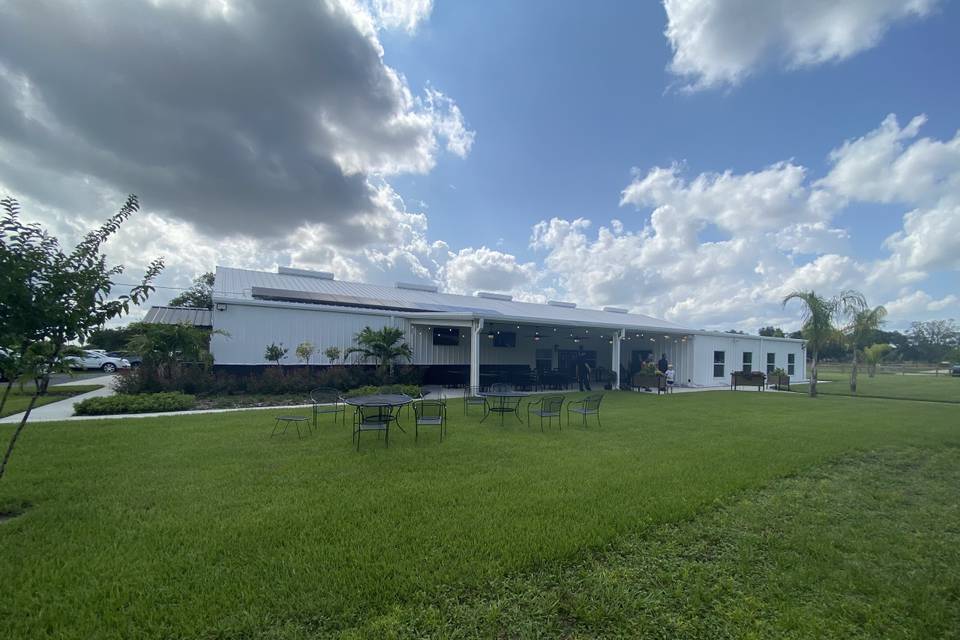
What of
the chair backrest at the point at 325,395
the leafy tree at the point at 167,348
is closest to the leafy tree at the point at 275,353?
the leafy tree at the point at 167,348

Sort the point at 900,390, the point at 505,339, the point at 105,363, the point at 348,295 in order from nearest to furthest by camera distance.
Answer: the point at 348,295 < the point at 505,339 < the point at 900,390 < the point at 105,363

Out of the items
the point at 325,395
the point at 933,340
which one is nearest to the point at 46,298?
the point at 325,395

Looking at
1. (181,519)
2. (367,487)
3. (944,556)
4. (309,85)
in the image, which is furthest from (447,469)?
(309,85)

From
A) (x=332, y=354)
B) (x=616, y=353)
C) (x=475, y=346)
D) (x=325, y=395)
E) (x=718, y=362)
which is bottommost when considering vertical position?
(x=325, y=395)

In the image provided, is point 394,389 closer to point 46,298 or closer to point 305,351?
point 305,351

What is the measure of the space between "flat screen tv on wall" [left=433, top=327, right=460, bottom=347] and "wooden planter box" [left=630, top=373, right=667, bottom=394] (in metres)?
8.69

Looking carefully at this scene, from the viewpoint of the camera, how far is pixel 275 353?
13148mm

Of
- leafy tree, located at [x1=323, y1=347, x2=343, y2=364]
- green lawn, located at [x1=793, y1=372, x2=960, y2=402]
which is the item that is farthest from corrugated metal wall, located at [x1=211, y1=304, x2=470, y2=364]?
green lawn, located at [x1=793, y1=372, x2=960, y2=402]

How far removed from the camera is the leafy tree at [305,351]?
539 inches

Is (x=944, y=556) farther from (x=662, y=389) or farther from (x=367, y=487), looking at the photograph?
(x=662, y=389)

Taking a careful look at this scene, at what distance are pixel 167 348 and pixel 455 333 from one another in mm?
10655

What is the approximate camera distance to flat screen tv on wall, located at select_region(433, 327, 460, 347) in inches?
688

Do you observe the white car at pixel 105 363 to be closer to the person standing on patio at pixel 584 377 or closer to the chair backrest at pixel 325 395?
the chair backrest at pixel 325 395

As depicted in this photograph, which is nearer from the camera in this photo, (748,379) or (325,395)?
(325,395)
